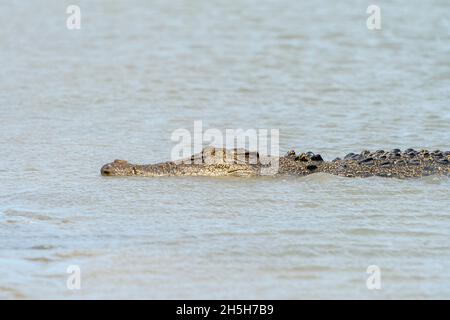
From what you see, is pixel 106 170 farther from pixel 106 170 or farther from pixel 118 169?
pixel 118 169

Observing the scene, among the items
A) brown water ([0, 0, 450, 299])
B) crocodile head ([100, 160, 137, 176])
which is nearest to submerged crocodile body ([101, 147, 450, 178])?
crocodile head ([100, 160, 137, 176])

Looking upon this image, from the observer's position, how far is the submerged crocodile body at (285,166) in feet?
28.8

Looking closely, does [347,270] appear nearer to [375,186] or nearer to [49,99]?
[375,186]

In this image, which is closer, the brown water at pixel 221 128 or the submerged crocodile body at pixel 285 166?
the brown water at pixel 221 128

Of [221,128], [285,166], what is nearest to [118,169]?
[285,166]

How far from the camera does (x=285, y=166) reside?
29.3 ft

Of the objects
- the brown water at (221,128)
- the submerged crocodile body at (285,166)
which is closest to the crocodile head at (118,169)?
the submerged crocodile body at (285,166)

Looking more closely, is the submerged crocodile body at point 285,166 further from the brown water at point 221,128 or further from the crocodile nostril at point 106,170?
the brown water at point 221,128

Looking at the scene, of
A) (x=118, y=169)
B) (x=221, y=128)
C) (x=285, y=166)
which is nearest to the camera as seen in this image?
(x=118, y=169)

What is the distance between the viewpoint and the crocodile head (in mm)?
8812

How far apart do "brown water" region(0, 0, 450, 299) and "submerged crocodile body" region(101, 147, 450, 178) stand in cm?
15

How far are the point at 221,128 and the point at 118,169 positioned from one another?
311 cm

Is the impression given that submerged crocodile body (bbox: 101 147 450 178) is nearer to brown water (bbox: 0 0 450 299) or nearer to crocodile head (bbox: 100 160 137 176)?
crocodile head (bbox: 100 160 137 176)

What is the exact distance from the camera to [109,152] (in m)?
10.2
